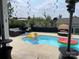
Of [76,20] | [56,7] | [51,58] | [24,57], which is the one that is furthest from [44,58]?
[76,20]

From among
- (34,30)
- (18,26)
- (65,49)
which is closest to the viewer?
(65,49)

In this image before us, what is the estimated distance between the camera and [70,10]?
4539 millimetres

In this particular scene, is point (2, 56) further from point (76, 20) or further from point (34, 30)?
point (76, 20)

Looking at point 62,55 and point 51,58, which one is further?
point 51,58

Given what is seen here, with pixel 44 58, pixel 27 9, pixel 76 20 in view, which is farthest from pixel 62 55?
pixel 76 20

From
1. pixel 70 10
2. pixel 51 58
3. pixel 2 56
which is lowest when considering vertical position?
pixel 51 58

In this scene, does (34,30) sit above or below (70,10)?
below

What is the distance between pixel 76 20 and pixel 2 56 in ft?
78.0

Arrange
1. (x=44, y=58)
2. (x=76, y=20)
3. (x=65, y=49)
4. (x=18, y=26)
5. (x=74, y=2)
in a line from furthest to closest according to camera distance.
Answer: (x=76, y=20) → (x=18, y=26) → (x=44, y=58) → (x=65, y=49) → (x=74, y=2)

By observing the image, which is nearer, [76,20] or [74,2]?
[74,2]

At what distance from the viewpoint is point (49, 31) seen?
23.9m

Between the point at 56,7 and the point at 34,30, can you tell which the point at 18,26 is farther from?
→ the point at 56,7

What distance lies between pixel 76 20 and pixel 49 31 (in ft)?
21.1

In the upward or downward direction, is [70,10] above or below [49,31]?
above
